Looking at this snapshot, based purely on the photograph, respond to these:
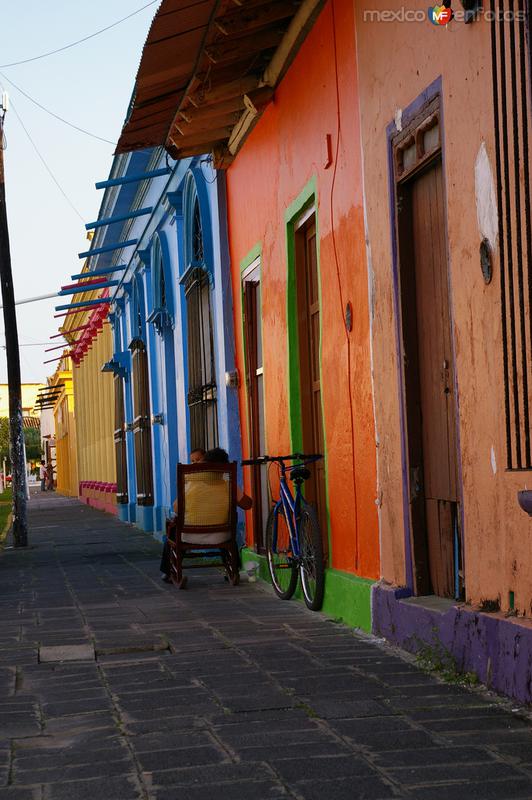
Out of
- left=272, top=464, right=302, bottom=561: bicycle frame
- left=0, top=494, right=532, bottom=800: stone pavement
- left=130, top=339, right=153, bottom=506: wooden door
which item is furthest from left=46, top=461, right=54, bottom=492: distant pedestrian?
left=0, top=494, right=532, bottom=800: stone pavement

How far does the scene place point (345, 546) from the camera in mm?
7938

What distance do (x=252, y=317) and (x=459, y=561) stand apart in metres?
5.39

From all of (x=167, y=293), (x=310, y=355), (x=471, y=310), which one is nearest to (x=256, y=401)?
(x=310, y=355)

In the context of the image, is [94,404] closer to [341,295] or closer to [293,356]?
[293,356]

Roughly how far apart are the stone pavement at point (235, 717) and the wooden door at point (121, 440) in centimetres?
1518

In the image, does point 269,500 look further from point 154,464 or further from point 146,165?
point 154,464

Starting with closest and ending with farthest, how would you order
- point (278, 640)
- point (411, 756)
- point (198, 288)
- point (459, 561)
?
1. point (411, 756)
2. point (459, 561)
3. point (278, 640)
4. point (198, 288)

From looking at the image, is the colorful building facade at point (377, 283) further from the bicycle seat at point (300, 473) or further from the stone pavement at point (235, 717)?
the stone pavement at point (235, 717)

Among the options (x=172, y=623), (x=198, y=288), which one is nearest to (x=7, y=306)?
(x=198, y=288)

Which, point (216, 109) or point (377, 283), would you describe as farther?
point (216, 109)

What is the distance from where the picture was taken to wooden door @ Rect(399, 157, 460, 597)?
620 cm

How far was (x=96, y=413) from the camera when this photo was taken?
3231 centimetres

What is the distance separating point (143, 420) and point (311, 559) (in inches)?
460

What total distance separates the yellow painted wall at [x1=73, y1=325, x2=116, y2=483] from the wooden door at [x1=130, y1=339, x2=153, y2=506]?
6.84m
